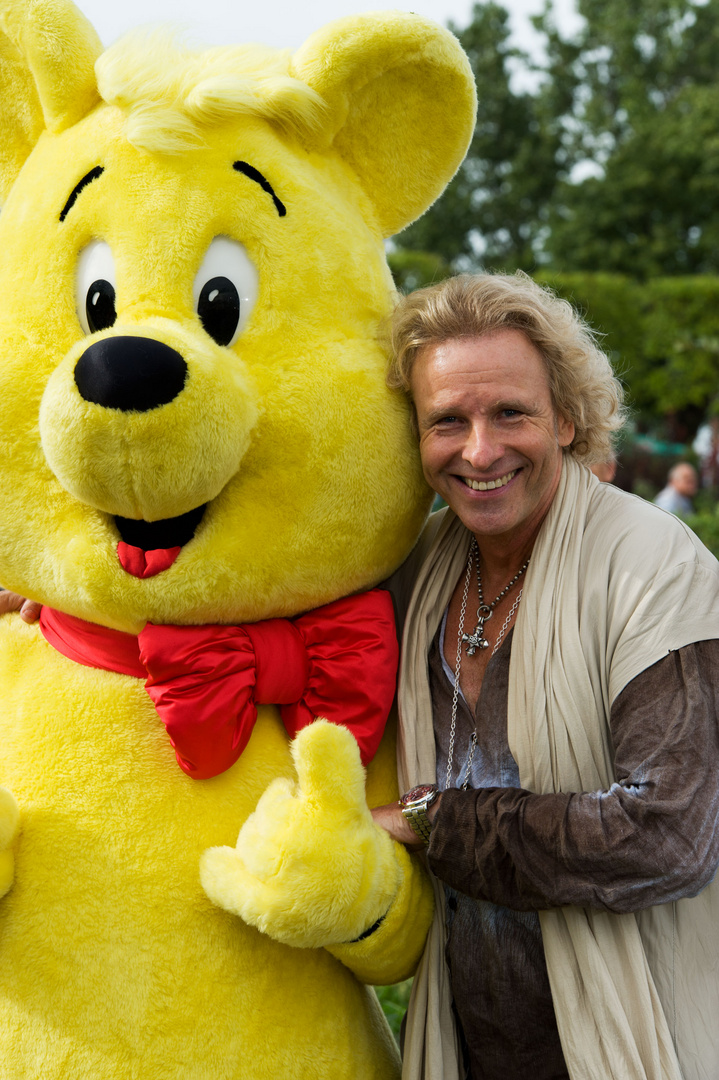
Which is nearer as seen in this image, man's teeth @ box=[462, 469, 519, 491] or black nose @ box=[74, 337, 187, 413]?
black nose @ box=[74, 337, 187, 413]

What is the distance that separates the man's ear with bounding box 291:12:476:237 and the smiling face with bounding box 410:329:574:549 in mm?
439

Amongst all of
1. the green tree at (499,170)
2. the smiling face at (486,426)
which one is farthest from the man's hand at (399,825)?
the green tree at (499,170)

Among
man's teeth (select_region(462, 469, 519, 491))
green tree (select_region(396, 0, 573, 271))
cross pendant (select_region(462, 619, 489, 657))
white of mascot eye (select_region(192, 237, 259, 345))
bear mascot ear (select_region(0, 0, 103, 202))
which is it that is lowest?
green tree (select_region(396, 0, 573, 271))

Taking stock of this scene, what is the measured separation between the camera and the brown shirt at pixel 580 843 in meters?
1.87

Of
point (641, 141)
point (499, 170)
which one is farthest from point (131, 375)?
point (499, 170)

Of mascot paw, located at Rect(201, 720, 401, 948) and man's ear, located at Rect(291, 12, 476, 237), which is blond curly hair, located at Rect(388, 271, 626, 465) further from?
mascot paw, located at Rect(201, 720, 401, 948)

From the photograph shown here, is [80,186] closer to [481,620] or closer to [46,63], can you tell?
[46,63]

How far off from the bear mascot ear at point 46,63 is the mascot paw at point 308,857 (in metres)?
1.41

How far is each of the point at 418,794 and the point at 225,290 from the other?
1111 mm

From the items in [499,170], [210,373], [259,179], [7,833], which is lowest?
[499,170]

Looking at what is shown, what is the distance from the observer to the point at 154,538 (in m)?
1.99

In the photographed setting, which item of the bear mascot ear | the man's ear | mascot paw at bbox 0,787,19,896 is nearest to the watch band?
mascot paw at bbox 0,787,19,896

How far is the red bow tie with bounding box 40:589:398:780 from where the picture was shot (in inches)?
76.9

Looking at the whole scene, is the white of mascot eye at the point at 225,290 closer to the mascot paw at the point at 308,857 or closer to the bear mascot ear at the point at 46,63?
the bear mascot ear at the point at 46,63
